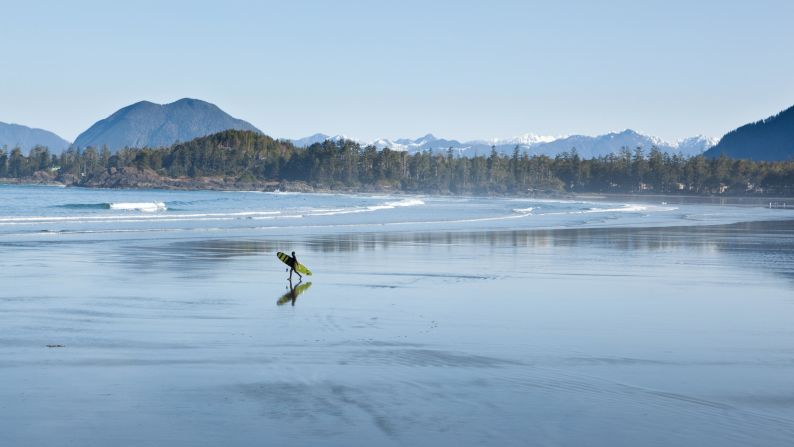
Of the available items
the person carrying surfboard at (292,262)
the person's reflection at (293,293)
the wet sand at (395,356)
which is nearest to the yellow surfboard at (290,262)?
the person carrying surfboard at (292,262)

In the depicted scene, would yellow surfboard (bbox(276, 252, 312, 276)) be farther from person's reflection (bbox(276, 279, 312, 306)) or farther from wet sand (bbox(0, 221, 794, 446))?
wet sand (bbox(0, 221, 794, 446))

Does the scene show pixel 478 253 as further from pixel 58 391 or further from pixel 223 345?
pixel 58 391

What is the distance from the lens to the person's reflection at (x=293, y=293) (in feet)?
51.0

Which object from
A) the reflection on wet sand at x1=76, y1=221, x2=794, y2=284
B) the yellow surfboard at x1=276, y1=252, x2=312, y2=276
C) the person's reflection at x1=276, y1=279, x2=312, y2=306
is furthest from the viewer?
the reflection on wet sand at x1=76, y1=221, x2=794, y2=284

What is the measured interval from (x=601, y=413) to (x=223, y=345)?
202 inches

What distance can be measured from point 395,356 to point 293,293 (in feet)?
20.9

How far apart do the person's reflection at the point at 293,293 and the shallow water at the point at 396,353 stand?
0.17 meters

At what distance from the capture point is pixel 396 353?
10.8 meters

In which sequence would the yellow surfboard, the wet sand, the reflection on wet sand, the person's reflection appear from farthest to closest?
the reflection on wet sand, the yellow surfboard, the person's reflection, the wet sand

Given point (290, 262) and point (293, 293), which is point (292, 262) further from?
point (293, 293)

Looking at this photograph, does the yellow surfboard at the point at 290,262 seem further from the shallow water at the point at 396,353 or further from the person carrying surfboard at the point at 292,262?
the shallow water at the point at 396,353

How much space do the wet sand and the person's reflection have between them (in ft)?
1.03

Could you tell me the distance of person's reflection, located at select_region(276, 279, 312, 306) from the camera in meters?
15.6

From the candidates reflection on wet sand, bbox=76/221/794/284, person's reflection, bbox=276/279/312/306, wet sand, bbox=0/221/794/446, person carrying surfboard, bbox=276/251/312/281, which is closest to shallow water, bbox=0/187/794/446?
wet sand, bbox=0/221/794/446
